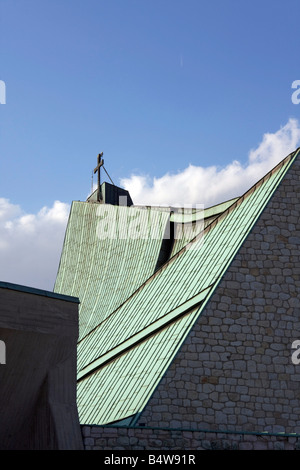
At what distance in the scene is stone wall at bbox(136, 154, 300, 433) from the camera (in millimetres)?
17500

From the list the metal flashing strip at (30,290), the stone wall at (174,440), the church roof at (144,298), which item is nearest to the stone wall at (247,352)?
the church roof at (144,298)

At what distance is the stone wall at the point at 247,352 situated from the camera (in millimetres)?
17500

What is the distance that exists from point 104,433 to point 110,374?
13.2 ft

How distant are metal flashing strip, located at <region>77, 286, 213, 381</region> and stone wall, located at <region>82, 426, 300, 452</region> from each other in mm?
3459

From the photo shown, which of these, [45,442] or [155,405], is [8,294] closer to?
[45,442]

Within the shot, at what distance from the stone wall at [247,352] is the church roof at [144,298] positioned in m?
0.30

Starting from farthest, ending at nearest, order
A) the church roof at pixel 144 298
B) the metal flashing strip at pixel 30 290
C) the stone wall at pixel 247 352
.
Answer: the church roof at pixel 144 298
the stone wall at pixel 247 352
the metal flashing strip at pixel 30 290

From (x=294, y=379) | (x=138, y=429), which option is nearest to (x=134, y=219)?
(x=294, y=379)

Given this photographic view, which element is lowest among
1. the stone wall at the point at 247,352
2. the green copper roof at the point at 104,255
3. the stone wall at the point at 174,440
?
the stone wall at the point at 174,440

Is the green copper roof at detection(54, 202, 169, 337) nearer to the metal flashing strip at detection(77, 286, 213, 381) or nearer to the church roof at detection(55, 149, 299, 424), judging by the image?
the church roof at detection(55, 149, 299, 424)

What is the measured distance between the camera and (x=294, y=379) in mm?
18312

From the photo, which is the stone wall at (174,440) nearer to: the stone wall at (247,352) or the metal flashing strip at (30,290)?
the stone wall at (247,352)

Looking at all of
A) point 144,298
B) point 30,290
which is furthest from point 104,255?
point 30,290
